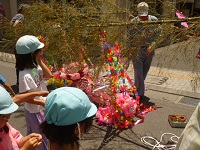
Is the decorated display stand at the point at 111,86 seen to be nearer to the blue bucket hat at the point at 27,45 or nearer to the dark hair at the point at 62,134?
the blue bucket hat at the point at 27,45

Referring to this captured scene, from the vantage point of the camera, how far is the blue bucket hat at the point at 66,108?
1396 millimetres

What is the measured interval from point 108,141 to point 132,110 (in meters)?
0.61

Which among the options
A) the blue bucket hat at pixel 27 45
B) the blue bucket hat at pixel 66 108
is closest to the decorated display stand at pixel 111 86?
the blue bucket hat at pixel 27 45

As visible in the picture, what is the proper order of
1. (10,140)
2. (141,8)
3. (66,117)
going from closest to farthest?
(66,117) → (10,140) → (141,8)

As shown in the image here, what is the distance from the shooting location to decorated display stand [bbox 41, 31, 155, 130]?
3.69m

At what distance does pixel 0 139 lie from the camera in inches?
71.0

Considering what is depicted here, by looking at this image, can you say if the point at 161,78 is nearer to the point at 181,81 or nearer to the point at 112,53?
the point at 181,81

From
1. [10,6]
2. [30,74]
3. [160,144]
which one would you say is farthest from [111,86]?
[10,6]

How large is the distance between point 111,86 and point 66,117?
8.30 feet

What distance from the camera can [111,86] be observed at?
3896 millimetres

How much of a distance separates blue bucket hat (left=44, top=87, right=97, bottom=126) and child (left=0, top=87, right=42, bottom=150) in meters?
0.36

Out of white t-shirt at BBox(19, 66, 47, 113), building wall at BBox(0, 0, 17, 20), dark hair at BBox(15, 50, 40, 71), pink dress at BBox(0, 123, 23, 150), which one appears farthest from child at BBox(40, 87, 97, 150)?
building wall at BBox(0, 0, 17, 20)

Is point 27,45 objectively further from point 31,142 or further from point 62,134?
point 62,134

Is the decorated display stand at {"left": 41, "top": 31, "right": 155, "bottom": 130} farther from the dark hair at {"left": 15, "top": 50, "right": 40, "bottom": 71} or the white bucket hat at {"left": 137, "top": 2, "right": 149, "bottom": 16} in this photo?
the dark hair at {"left": 15, "top": 50, "right": 40, "bottom": 71}
